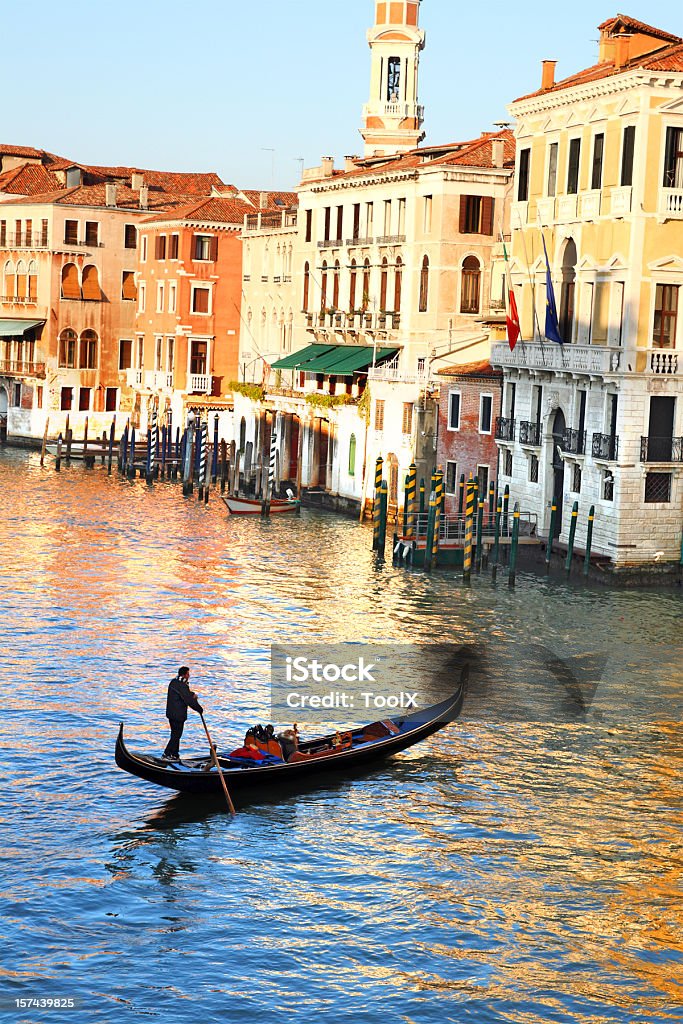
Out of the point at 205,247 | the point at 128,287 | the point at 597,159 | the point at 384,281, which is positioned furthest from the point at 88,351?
the point at 597,159

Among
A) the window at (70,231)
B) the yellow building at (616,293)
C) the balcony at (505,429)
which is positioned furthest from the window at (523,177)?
the window at (70,231)

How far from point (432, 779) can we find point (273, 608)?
42.5 feet

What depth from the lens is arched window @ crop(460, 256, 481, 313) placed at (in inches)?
2073

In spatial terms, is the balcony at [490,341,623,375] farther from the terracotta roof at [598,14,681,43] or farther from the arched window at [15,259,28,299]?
the arched window at [15,259,28,299]

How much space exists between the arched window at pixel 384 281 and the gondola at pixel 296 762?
3300 centimetres

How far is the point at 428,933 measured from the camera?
58.1 feet

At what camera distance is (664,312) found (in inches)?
1529

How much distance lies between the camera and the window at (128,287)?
79812mm

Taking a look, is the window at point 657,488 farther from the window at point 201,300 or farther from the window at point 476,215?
the window at point 201,300

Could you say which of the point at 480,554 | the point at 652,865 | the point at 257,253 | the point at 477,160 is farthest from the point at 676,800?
the point at 257,253

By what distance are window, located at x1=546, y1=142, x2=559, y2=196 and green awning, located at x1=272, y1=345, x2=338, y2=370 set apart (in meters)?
17.8

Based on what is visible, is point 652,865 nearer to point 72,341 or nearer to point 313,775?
point 313,775

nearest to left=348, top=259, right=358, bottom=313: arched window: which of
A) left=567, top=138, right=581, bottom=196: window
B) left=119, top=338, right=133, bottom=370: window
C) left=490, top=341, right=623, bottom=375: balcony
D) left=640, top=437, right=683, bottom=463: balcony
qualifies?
left=490, top=341, right=623, bottom=375: balcony

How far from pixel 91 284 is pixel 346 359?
86.5 feet
